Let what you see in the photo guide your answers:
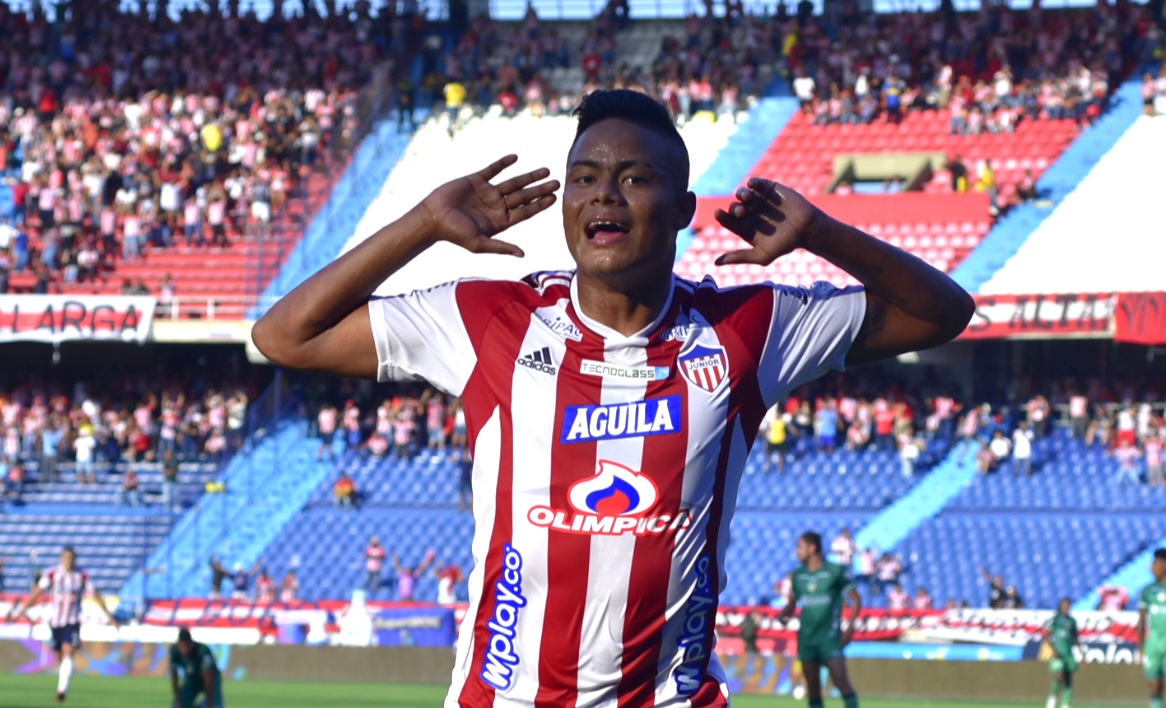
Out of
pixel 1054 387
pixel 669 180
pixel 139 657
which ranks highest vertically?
pixel 669 180

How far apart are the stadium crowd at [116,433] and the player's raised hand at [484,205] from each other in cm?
2905

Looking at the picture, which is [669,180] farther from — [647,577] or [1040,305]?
[1040,305]

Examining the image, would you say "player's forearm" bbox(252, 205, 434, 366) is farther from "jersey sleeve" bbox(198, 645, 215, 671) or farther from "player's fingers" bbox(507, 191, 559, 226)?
"jersey sleeve" bbox(198, 645, 215, 671)

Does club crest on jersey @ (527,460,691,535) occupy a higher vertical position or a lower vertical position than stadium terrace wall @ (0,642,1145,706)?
higher

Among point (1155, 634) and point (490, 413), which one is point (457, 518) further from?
point (490, 413)

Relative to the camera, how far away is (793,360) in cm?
434

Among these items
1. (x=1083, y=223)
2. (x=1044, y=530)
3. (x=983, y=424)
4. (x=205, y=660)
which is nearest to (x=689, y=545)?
(x=205, y=660)

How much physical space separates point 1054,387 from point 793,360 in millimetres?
28918

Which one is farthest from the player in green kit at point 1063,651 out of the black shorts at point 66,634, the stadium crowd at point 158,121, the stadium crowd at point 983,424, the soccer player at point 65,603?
the stadium crowd at point 158,121

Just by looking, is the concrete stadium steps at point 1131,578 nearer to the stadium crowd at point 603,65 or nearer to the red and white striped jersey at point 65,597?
the stadium crowd at point 603,65

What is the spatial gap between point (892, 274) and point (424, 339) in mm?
1155

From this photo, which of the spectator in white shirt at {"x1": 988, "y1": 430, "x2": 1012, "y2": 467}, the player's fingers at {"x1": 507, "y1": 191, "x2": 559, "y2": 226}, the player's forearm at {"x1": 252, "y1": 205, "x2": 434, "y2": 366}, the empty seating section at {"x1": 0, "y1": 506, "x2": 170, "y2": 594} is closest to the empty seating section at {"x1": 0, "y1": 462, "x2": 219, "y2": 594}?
the empty seating section at {"x1": 0, "y1": 506, "x2": 170, "y2": 594}

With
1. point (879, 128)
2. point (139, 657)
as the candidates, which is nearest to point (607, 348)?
point (139, 657)

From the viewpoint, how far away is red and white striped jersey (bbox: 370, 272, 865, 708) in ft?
13.1
